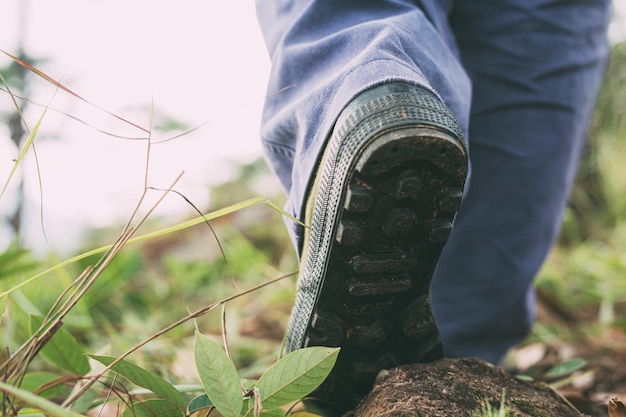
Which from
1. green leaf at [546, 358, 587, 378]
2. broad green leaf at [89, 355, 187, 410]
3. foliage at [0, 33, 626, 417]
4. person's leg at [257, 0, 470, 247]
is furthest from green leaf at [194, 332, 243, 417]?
green leaf at [546, 358, 587, 378]

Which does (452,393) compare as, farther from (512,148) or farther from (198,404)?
(512,148)

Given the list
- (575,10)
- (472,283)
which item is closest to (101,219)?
(472,283)

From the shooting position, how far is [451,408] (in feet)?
2.13

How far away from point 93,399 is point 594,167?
10.6ft

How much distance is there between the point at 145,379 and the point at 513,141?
0.83 metres

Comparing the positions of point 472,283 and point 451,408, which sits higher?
point 451,408

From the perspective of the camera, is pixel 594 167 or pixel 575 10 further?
pixel 594 167

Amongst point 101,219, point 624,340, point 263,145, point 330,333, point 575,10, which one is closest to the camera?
point 330,333

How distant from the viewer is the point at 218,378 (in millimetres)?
582

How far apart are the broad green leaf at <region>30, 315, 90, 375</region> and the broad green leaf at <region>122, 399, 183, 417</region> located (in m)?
0.15

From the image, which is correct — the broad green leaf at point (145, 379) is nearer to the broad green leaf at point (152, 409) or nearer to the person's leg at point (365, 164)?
the broad green leaf at point (152, 409)

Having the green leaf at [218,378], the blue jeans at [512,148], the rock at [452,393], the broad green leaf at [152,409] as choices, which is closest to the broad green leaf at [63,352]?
the broad green leaf at [152,409]

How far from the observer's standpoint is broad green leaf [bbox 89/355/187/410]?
64cm

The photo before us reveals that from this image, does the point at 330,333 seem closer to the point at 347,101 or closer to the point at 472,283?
the point at 347,101
